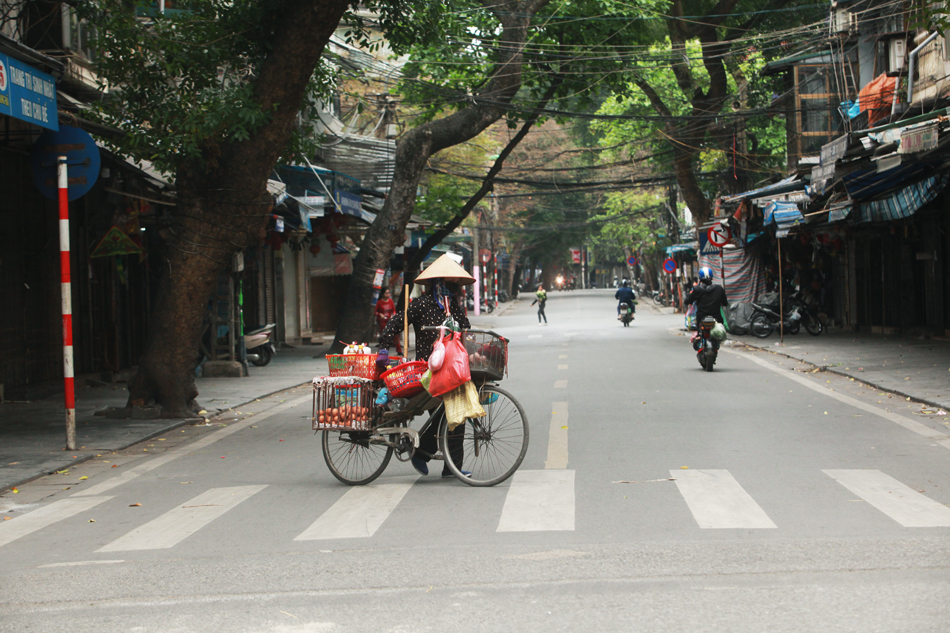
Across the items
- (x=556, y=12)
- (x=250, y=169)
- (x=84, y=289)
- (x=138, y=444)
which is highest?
(x=556, y=12)

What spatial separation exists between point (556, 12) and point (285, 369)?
10953 mm

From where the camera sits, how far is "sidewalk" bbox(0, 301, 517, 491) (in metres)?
8.98

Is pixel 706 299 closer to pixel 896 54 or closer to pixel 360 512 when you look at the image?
pixel 896 54

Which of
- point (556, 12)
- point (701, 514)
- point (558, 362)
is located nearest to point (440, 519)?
point (701, 514)

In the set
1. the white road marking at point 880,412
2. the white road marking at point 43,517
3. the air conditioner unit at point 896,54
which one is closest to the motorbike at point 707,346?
the white road marking at point 880,412

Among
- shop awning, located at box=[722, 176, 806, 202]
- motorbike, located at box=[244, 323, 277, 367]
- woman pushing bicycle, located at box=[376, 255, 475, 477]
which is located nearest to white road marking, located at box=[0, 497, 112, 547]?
woman pushing bicycle, located at box=[376, 255, 475, 477]

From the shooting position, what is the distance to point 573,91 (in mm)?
24812

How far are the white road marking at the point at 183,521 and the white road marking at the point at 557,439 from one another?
99.5 inches

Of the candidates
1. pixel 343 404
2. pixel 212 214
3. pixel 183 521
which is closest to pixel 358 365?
pixel 343 404

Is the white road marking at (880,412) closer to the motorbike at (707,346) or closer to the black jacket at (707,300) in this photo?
the motorbike at (707,346)

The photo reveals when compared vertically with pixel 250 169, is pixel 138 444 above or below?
below

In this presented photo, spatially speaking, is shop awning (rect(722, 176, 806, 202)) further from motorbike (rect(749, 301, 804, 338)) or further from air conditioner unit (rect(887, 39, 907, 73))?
air conditioner unit (rect(887, 39, 907, 73))

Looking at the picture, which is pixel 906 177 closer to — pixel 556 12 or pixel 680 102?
pixel 556 12

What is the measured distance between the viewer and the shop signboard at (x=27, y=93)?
875cm
